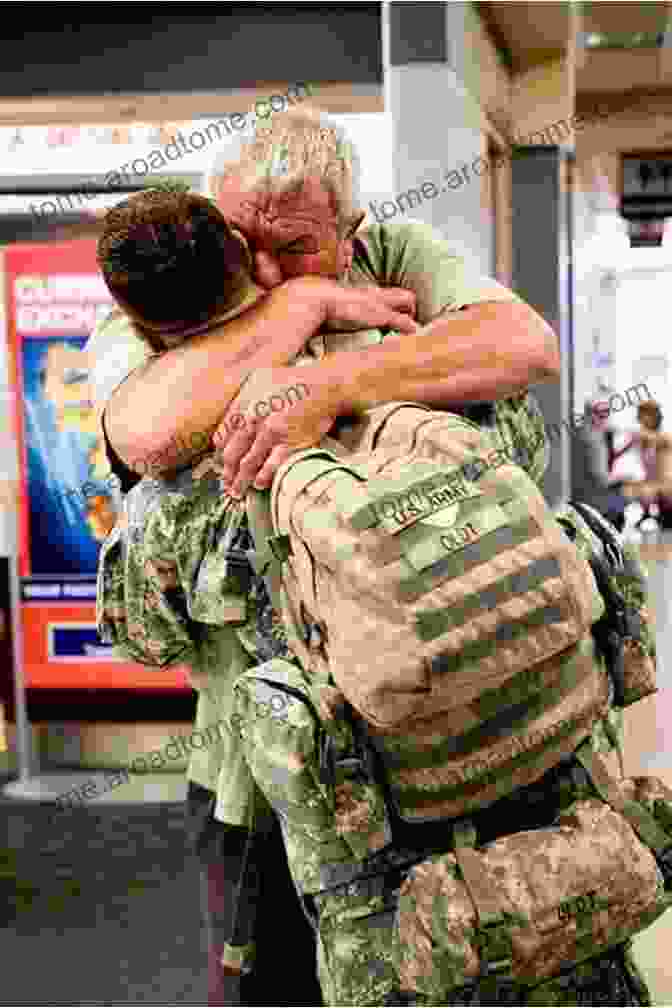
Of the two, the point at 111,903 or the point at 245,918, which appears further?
the point at 111,903

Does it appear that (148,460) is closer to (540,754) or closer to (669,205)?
(540,754)

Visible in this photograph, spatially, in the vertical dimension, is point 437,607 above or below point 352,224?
below

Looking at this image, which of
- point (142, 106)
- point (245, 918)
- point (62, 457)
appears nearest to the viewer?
point (245, 918)

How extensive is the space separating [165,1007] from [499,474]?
2.76 metres

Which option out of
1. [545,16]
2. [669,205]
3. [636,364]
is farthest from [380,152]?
[636,364]

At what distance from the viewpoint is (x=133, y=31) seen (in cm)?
521

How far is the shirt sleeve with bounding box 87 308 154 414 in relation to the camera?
1078mm

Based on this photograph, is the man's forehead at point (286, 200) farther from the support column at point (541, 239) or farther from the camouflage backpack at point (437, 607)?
the support column at point (541, 239)

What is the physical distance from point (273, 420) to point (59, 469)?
13.5 ft

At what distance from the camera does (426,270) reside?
1.12 m

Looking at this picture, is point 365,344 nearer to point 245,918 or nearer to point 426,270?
point 426,270

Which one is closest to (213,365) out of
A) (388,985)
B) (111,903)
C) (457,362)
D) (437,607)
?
(457,362)

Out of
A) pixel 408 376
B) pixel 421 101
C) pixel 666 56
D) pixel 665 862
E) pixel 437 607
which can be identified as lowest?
pixel 665 862

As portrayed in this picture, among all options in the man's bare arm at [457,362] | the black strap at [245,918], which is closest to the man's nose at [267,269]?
the man's bare arm at [457,362]
